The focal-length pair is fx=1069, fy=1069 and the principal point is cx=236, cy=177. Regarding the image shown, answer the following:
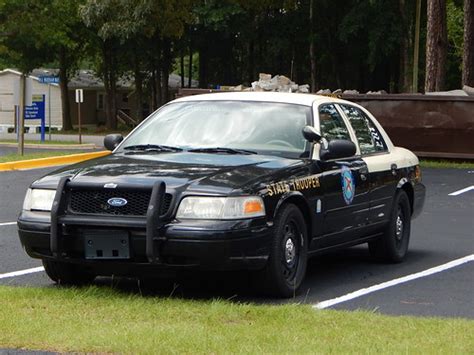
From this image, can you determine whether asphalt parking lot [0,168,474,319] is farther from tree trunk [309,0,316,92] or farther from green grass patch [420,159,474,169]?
tree trunk [309,0,316,92]

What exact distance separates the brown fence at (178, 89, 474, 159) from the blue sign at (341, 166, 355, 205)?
15.1 meters

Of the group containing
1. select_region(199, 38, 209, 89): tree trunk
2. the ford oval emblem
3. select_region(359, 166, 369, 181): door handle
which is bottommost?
the ford oval emblem

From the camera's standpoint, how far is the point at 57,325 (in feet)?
21.3

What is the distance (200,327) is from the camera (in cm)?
654

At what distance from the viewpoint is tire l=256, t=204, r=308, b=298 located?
307 inches

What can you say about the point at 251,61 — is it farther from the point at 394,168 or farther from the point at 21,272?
the point at 21,272

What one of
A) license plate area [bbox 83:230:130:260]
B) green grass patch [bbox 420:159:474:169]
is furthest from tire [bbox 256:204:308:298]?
green grass patch [bbox 420:159:474:169]

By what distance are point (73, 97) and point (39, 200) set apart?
64.0m

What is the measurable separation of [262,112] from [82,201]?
2038 mm

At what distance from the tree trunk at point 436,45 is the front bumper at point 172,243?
24205mm

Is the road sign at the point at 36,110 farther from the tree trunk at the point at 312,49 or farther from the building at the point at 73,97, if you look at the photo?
the building at the point at 73,97

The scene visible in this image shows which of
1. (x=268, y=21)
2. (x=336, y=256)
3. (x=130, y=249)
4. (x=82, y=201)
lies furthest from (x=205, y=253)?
(x=268, y=21)

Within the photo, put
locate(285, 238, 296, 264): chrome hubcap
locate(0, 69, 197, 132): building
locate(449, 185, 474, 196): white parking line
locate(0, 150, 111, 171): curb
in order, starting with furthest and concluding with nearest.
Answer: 1. locate(0, 69, 197, 132): building
2. locate(0, 150, 111, 171): curb
3. locate(449, 185, 474, 196): white parking line
4. locate(285, 238, 296, 264): chrome hubcap

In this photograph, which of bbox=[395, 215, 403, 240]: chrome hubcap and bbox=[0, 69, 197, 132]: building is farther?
bbox=[0, 69, 197, 132]: building
